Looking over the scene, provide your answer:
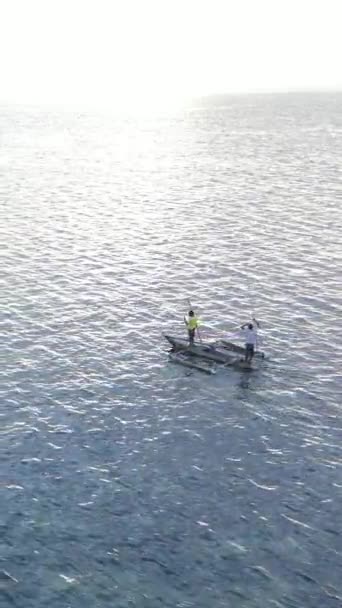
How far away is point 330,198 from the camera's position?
10044 cm

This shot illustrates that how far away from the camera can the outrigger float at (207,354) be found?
151 feet

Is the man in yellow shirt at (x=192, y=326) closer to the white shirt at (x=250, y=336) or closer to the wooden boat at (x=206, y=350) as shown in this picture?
the wooden boat at (x=206, y=350)

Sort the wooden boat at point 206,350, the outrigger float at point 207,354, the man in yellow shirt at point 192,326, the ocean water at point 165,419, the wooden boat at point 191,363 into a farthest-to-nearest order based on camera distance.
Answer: the man in yellow shirt at point 192,326
the wooden boat at point 206,350
the outrigger float at point 207,354
the wooden boat at point 191,363
the ocean water at point 165,419

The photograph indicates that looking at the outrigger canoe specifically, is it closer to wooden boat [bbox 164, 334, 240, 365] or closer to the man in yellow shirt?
wooden boat [bbox 164, 334, 240, 365]

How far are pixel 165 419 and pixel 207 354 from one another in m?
8.99

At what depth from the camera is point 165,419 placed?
39.5 metres

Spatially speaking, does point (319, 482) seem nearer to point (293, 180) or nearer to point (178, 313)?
point (178, 313)

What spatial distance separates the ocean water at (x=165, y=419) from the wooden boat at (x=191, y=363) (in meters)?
0.63

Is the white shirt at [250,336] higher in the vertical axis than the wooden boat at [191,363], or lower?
higher

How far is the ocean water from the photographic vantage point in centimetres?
2805

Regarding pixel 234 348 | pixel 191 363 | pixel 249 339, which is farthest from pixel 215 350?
pixel 249 339

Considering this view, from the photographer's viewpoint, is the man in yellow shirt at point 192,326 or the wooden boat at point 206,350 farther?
the man in yellow shirt at point 192,326

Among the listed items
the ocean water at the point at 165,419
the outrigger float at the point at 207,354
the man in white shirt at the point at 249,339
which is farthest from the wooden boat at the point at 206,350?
the ocean water at the point at 165,419

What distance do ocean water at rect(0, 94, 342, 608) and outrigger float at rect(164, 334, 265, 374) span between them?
784mm
